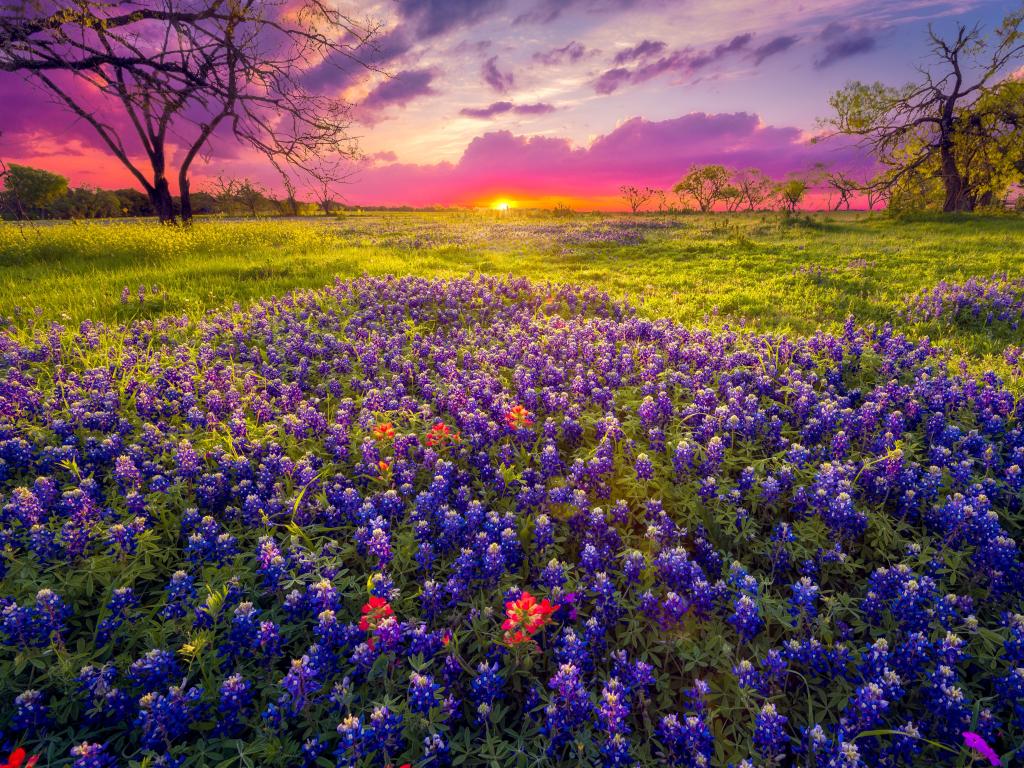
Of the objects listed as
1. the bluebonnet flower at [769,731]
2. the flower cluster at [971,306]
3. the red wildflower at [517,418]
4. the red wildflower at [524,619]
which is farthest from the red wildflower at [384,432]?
the flower cluster at [971,306]

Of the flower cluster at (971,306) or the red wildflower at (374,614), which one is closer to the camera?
the red wildflower at (374,614)

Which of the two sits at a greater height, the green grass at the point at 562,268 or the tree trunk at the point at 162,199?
the tree trunk at the point at 162,199

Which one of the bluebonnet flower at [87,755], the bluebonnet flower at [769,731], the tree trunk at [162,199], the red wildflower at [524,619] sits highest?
the tree trunk at [162,199]

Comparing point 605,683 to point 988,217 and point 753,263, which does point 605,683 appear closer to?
point 753,263

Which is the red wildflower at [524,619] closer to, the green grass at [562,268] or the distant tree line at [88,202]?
the green grass at [562,268]

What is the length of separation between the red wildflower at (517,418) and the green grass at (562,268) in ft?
20.6

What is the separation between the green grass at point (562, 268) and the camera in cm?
1084

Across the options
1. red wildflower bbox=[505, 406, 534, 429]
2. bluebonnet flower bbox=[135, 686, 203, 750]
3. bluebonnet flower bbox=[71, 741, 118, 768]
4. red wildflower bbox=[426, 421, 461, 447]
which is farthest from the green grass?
bluebonnet flower bbox=[71, 741, 118, 768]

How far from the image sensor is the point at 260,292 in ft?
41.9

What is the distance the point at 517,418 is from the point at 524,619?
8.35 ft

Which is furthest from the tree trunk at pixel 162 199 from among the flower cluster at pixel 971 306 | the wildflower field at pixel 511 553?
the flower cluster at pixel 971 306

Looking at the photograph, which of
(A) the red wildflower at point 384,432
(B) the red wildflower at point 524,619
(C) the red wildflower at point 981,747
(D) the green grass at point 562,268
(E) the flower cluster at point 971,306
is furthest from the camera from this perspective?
(D) the green grass at point 562,268

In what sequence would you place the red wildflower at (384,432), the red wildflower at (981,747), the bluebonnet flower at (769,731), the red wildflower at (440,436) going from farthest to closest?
the red wildflower at (384,432), the red wildflower at (440,436), the bluebonnet flower at (769,731), the red wildflower at (981,747)

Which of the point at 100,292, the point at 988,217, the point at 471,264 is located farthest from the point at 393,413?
the point at 988,217
